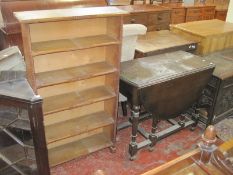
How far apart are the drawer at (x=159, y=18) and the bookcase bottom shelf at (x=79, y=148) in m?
1.86

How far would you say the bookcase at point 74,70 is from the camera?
184cm

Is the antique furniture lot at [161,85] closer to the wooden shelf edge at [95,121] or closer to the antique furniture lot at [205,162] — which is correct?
the wooden shelf edge at [95,121]

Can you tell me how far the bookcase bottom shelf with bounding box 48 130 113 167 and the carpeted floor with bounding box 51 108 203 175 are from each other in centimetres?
10

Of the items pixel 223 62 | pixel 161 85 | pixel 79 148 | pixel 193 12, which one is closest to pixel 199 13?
pixel 193 12

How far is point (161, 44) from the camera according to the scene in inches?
109

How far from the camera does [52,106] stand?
6.68 feet

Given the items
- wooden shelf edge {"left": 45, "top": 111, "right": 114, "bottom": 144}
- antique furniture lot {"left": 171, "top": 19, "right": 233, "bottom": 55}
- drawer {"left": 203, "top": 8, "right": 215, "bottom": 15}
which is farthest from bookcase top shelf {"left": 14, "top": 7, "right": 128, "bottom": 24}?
drawer {"left": 203, "top": 8, "right": 215, "bottom": 15}

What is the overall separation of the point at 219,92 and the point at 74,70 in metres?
1.42

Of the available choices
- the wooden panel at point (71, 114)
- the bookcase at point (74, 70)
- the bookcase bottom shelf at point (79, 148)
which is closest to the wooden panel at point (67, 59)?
the bookcase at point (74, 70)

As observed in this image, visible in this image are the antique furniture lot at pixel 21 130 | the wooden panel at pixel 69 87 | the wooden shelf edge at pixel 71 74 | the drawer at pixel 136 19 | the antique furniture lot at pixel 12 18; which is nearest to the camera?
the antique furniture lot at pixel 21 130

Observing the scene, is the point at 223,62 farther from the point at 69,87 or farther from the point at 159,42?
the point at 69,87

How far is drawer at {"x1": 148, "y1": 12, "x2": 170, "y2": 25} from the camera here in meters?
3.68

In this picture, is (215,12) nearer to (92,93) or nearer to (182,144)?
(182,144)

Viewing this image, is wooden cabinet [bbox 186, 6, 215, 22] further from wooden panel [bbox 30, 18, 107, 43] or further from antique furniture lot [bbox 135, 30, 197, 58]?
wooden panel [bbox 30, 18, 107, 43]
